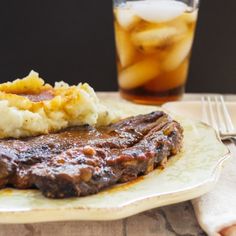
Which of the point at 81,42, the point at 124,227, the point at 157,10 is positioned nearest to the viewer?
the point at 124,227

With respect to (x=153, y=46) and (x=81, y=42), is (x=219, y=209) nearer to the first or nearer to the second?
(x=153, y=46)

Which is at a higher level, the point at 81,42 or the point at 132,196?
the point at 132,196

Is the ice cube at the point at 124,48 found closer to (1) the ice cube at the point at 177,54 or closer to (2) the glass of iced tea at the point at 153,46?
(2) the glass of iced tea at the point at 153,46

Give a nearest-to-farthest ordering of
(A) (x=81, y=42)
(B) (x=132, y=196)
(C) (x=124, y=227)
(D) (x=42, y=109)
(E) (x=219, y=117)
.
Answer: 1. (B) (x=132, y=196)
2. (C) (x=124, y=227)
3. (D) (x=42, y=109)
4. (E) (x=219, y=117)
5. (A) (x=81, y=42)

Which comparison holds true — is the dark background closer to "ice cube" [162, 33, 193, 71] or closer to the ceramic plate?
"ice cube" [162, 33, 193, 71]

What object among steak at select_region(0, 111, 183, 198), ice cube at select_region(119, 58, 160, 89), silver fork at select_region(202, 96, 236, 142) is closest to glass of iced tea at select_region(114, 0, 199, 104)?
ice cube at select_region(119, 58, 160, 89)

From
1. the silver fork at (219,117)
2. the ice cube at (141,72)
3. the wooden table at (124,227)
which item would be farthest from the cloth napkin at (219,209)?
the ice cube at (141,72)

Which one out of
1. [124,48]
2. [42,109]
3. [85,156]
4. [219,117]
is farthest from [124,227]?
[124,48]
